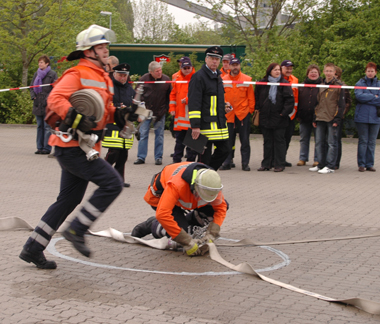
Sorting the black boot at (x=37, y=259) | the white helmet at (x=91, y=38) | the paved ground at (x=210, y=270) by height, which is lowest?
the paved ground at (x=210, y=270)

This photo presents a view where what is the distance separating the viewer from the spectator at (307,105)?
1183 cm

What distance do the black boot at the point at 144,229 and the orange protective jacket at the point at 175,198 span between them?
390 mm

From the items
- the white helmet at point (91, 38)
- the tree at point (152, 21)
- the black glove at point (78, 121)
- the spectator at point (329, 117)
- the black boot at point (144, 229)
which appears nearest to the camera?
the black glove at point (78, 121)

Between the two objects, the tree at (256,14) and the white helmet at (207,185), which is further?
the tree at (256,14)

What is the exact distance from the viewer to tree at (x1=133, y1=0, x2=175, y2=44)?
48125 millimetres

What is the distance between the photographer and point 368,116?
11500mm

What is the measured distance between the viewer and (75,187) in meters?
5.04

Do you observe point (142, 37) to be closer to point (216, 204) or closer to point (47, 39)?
point (47, 39)

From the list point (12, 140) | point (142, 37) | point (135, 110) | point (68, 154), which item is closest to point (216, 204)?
point (135, 110)

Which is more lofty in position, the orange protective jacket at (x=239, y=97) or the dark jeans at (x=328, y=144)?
the orange protective jacket at (x=239, y=97)

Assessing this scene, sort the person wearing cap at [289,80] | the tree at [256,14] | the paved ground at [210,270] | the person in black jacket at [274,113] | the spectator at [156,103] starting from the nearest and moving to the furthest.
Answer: the paved ground at [210,270], the person in black jacket at [274,113], the person wearing cap at [289,80], the spectator at [156,103], the tree at [256,14]

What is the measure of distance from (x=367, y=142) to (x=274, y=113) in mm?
1953

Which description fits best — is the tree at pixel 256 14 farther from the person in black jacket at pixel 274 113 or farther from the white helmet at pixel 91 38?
the white helmet at pixel 91 38

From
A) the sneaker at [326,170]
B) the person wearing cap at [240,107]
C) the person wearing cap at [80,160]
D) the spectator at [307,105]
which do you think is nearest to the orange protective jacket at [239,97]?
the person wearing cap at [240,107]
